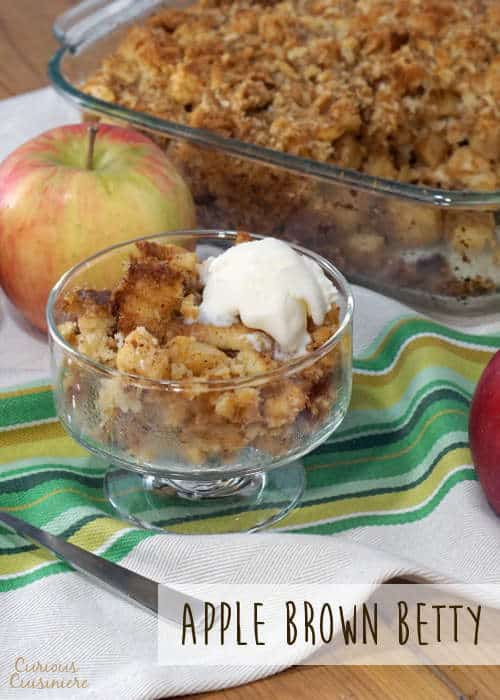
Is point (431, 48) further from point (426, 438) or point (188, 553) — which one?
point (188, 553)

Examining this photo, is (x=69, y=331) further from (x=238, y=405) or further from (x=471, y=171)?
(x=471, y=171)

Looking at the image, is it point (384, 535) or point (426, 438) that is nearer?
point (384, 535)

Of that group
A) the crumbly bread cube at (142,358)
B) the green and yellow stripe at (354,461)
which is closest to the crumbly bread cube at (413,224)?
the green and yellow stripe at (354,461)

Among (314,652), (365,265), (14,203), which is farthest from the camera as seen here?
(365,265)

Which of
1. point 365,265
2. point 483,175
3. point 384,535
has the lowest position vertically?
point 384,535

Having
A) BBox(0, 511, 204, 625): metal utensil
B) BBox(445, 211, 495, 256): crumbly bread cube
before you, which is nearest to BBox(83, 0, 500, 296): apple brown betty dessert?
BBox(445, 211, 495, 256): crumbly bread cube

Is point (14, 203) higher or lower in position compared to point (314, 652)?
higher

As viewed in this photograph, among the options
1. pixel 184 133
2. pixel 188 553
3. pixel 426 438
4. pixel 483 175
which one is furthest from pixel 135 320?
pixel 483 175
